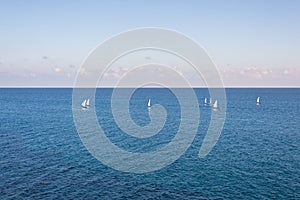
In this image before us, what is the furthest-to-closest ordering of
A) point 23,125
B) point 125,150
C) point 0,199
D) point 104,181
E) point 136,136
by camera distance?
point 23,125
point 136,136
point 125,150
point 104,181
point 0,199

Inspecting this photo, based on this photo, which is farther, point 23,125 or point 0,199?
point 23,125

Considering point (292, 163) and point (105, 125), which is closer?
point (292, 163)

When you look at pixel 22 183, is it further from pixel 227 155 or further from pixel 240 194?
pixel 227 155

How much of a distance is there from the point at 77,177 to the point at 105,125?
216 ft

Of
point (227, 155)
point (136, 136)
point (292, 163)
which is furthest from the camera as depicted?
point (136, 136)

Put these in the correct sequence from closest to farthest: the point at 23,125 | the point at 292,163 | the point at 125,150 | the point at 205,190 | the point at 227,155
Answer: the point at 205,190 → the point at 292,163 → the point at 227,155 → the point at 125,150 → the point at 23,125

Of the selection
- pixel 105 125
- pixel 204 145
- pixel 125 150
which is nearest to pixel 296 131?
pixel 204 145

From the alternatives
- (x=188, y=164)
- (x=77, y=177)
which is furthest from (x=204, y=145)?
(x=77, y=177)

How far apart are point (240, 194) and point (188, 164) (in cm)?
1894

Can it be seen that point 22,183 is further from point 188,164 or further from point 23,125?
point 23,125

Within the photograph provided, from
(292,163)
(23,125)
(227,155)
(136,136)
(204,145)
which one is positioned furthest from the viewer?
(23,125)

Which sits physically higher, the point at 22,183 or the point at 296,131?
the point at 296,131

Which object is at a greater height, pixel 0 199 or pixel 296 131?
pixel 296 131

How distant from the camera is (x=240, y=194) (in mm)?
53625
